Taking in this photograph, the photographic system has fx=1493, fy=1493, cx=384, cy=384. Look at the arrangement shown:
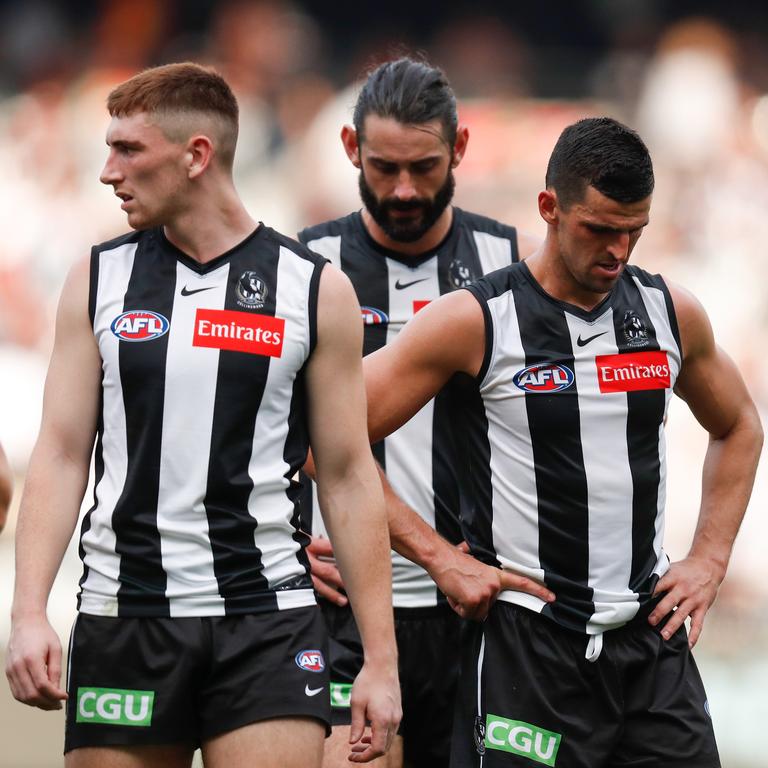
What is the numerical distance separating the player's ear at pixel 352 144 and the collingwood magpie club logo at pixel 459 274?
415 millimetres

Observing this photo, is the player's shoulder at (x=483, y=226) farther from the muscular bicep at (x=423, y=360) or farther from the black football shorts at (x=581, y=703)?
the black football shorts at (x=581, y=703)

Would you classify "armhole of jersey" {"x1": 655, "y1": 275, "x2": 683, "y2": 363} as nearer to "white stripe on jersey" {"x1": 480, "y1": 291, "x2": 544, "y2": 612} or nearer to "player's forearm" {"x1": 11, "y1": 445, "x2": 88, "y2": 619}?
"white stripe on jersey" {"x1": 480, "y1": 291, "x2": 544, "y2": 612}

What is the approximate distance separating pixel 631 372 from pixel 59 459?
1.36m

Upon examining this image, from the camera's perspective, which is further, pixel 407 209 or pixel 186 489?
pixel 407 209

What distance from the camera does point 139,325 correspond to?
10.4ft

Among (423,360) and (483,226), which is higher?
(483,226)

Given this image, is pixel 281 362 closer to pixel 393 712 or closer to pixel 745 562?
pixel 393 712

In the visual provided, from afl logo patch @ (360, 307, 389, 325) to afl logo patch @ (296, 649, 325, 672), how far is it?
4.31ft

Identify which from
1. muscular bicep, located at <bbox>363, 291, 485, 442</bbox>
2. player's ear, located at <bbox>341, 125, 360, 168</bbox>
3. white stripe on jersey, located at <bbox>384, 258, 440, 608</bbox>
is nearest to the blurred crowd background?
player's ear, located at <bbox>341, 125, 360, 168</bbox>

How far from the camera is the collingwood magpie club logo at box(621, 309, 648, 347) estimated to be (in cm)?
361

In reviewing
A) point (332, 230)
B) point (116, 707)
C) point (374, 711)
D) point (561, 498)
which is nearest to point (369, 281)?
point (332, 230)

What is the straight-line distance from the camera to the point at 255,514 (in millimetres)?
3160

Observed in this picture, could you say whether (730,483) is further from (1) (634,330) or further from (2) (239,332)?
(2) (239,332)

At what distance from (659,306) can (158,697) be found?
154cm
